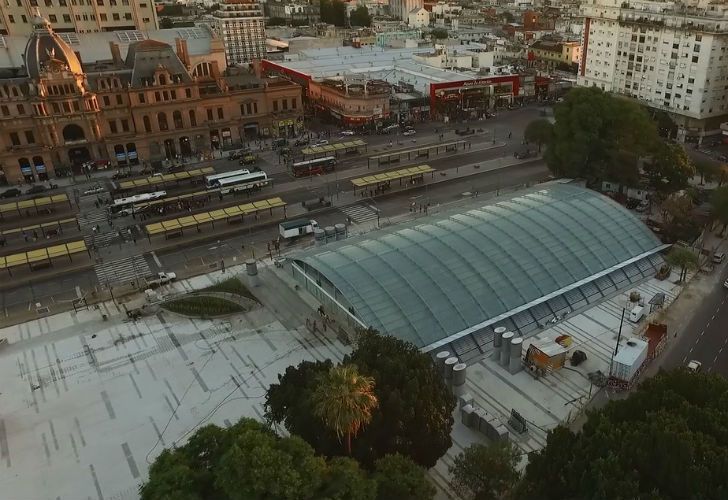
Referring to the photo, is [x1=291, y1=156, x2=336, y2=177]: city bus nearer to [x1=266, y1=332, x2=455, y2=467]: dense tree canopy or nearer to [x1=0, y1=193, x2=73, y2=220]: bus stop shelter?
[x1=0, y1=193, x2=73, y2=220]: bus stop shelter

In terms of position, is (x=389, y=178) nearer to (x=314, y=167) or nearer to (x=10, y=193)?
(x=314, y=167)

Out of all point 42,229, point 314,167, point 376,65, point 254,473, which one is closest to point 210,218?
point 42,229

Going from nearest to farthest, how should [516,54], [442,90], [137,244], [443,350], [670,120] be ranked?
[443,350] → [137,244] → [670,120] → [442,90] → [516,54]

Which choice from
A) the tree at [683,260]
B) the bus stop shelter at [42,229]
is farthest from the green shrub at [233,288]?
the tree at [683,260]

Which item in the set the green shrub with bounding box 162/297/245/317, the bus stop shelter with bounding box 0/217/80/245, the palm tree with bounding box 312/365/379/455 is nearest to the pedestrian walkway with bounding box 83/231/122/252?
the bus stop shelter with bounding box 0/217/80/245

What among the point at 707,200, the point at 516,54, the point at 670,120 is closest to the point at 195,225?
the point at 707,200

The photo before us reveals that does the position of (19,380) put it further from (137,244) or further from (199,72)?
(199,72)
